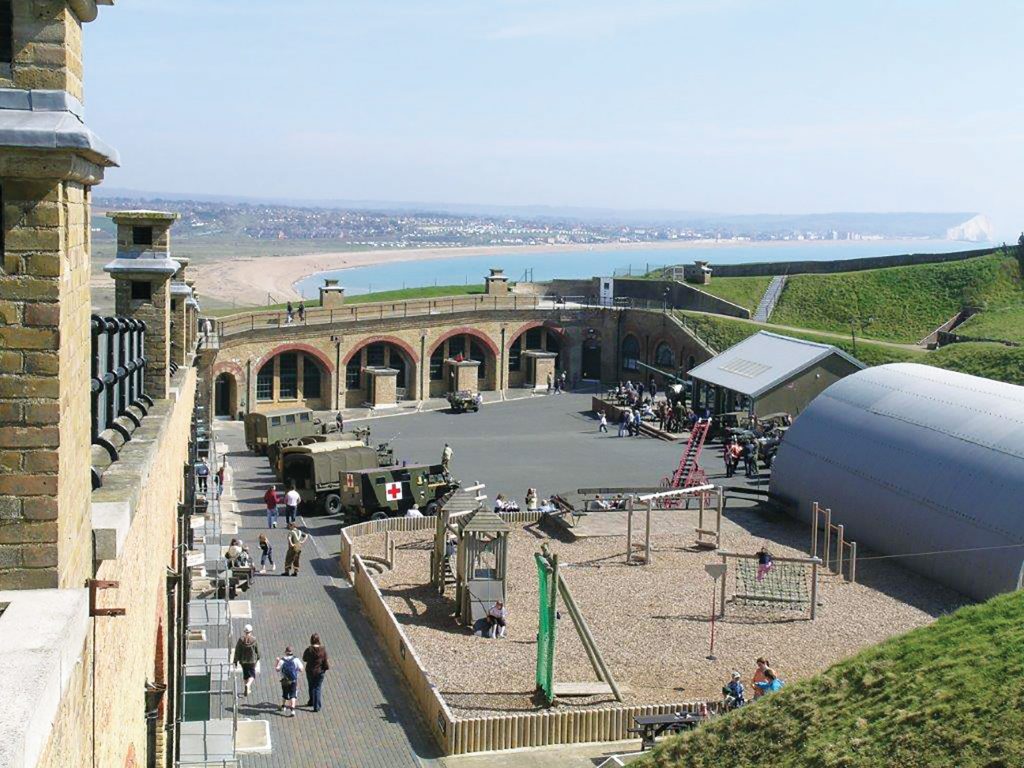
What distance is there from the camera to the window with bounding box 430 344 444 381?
5500 cm

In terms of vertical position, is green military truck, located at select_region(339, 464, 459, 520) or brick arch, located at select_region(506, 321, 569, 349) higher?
brick arch, located at select_region(506, 321, 569, 349)

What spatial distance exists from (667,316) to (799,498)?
25.3 meters

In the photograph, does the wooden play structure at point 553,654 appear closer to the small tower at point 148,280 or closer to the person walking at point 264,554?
the small tower at point 148,280

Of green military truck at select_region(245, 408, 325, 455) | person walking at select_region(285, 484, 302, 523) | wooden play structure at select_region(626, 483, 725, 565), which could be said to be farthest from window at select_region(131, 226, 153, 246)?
green military truck at select_region(245, 408, 325, 455)

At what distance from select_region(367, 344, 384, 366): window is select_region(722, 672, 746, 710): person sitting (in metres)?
36.2

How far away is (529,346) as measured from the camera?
58594 mm

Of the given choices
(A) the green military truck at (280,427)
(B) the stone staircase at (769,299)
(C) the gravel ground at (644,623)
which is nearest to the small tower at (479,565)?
(C) the gravel ground at (644,623)

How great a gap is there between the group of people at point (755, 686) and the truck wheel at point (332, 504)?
16.0 metres

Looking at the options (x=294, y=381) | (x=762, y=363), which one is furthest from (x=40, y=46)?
(x=294, y=381)

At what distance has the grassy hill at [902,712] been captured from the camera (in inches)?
515

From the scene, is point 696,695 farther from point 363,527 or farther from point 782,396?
point 782,396

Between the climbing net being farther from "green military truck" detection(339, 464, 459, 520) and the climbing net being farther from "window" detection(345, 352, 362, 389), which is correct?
"window" detection(345, 352, 362, 389)

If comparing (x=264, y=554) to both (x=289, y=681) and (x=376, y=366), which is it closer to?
(x=289, y=681)

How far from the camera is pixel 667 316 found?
185 feet
